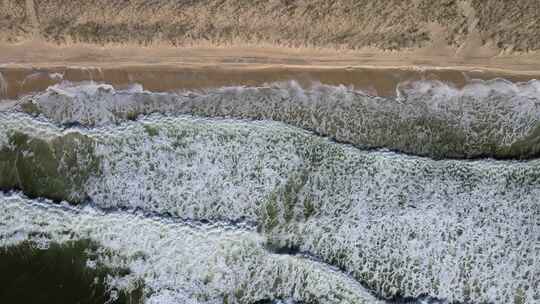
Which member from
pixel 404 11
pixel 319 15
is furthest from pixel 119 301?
pixel 404 11

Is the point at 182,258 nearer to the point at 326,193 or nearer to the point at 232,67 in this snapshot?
the point at 326,193

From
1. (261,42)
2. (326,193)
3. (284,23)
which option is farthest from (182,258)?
(284,23)

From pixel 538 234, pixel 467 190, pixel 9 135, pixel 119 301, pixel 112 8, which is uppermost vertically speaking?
pixel 112 8

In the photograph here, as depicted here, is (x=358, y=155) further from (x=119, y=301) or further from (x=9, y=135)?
(x=9, y=135)

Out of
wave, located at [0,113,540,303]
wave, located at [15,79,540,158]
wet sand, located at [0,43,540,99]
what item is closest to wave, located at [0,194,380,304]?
wave, located at [0,113,540,303]

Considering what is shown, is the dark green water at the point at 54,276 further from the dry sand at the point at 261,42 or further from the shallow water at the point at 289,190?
the dry sand at the point at 261,42

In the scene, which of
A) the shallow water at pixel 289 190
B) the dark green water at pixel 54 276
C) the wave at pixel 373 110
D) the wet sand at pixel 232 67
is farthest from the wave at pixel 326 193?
the dark green water at pixel 54 276
